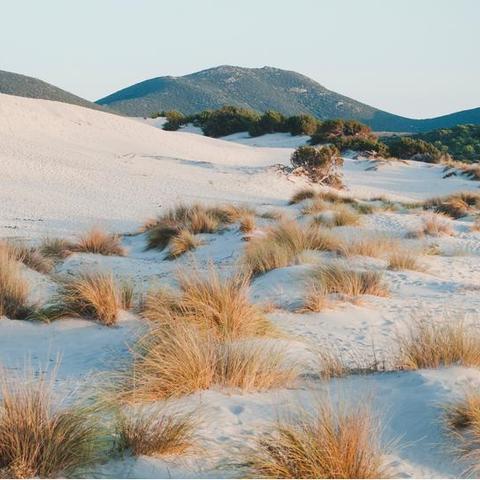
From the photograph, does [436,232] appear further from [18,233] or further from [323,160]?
[323,160]

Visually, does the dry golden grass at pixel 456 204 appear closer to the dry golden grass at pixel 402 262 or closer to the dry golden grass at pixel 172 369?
the dry golden grass at pixel 402 262

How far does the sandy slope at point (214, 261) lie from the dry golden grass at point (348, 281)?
18 centimetres

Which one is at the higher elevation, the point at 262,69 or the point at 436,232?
the point at 262,69

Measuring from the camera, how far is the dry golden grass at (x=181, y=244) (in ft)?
35.9

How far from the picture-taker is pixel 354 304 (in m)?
6.70

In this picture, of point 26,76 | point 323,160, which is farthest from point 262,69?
point 323,160

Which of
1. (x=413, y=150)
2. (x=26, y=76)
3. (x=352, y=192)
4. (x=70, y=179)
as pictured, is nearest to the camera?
(x=70, y=179)

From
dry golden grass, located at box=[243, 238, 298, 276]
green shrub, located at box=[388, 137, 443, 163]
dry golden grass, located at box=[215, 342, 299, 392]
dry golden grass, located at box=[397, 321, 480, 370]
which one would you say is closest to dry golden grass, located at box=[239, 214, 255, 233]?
dry golden grass, located at box=[243, 238, 298, 276]

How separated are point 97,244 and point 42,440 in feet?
26.7

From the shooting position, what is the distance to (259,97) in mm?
98188

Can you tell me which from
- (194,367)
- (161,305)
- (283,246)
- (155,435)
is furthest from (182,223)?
(155,435)

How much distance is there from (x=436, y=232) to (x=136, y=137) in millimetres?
16772

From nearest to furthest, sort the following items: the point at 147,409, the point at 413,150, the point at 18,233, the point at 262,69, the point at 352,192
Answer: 1. the point at 147,409
2. the point at 18,233
3. the point at 352,192
4. the point at 413,150
5. the point at 262,69

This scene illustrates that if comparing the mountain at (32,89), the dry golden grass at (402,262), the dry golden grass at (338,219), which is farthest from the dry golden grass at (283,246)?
the mountain at (32,89)
